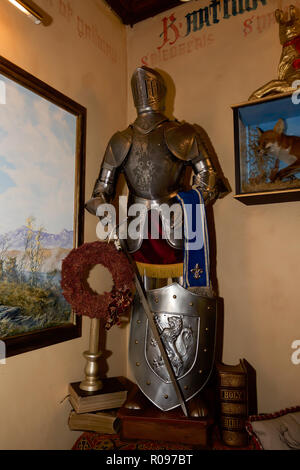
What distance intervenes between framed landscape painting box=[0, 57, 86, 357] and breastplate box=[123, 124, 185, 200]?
0.37 meters

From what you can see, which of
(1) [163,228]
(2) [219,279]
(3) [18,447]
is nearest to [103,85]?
(1) [163,228]

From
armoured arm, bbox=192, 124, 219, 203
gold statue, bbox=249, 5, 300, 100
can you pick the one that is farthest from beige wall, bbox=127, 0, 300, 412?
armoured arm, bbox=192, 124, 219, 203

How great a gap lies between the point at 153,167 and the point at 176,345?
91 cm

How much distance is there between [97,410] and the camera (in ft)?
5.28

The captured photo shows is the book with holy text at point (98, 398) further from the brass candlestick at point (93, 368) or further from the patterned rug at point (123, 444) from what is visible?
the patterned rug at point (123, 444)

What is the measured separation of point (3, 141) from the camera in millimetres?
1512

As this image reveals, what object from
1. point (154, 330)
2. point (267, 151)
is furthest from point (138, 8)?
point (154, 330)

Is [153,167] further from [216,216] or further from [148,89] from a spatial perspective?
[216,216]

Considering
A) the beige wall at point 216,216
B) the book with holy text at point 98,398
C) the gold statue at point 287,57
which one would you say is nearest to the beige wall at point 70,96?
the beige wall at point 216,216

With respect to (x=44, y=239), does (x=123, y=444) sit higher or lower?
lower

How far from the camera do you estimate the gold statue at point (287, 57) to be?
1.78 meters

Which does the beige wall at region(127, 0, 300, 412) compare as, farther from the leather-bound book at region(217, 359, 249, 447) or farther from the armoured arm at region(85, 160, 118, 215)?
the armoured arm at region(85, 160, 118, 215)

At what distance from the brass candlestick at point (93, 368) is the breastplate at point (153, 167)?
0.74 metres
